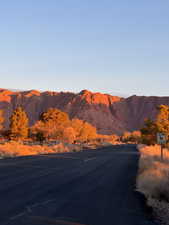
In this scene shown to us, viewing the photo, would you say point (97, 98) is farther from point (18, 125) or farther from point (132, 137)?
point (18, 125)

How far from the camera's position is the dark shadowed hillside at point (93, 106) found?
162 meters

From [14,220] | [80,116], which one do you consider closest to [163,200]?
[14,220]

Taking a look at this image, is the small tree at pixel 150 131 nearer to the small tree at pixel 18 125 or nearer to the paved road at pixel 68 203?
the small tree at pixel 18 125

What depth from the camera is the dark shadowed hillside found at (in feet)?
532

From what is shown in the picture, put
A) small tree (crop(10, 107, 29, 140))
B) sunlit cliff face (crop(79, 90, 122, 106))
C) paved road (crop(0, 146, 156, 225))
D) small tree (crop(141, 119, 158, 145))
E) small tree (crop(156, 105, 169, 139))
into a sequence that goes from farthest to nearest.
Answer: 1. sunlit cliff face (crop(79, 90, 122, 106))
2. small tree (crop(10, 107, 29, 140))
3. small tree (crop(141, 119, 158, 145))
4. small tree (crop(156, 105, 169, 139))
5. paved road (crop(0, 146, 156, 225))

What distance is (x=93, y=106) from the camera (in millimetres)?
166500

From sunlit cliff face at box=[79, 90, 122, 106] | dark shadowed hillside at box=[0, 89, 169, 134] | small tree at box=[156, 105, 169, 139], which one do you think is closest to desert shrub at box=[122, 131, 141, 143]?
dark shadowed hillside at box=[0, 89, 169, 134]

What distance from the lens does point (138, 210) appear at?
9.89 metres

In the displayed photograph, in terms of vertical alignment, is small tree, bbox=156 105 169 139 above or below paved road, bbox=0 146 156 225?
above

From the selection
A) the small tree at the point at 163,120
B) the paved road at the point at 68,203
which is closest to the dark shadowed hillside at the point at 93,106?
the small tree at the point at 163,120

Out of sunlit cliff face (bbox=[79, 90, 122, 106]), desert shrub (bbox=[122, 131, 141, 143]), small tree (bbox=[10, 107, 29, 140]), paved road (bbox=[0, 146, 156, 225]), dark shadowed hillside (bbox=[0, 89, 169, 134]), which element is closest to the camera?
paved road (bbox=[0, 146, 156, 225])

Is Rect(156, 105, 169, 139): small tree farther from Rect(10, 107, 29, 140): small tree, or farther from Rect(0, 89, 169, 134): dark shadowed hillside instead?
Rect(0, 89, 169, 134): dark shadowed hillside

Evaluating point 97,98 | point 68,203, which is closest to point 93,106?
point 97,98

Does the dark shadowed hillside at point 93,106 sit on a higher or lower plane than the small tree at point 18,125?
higher
